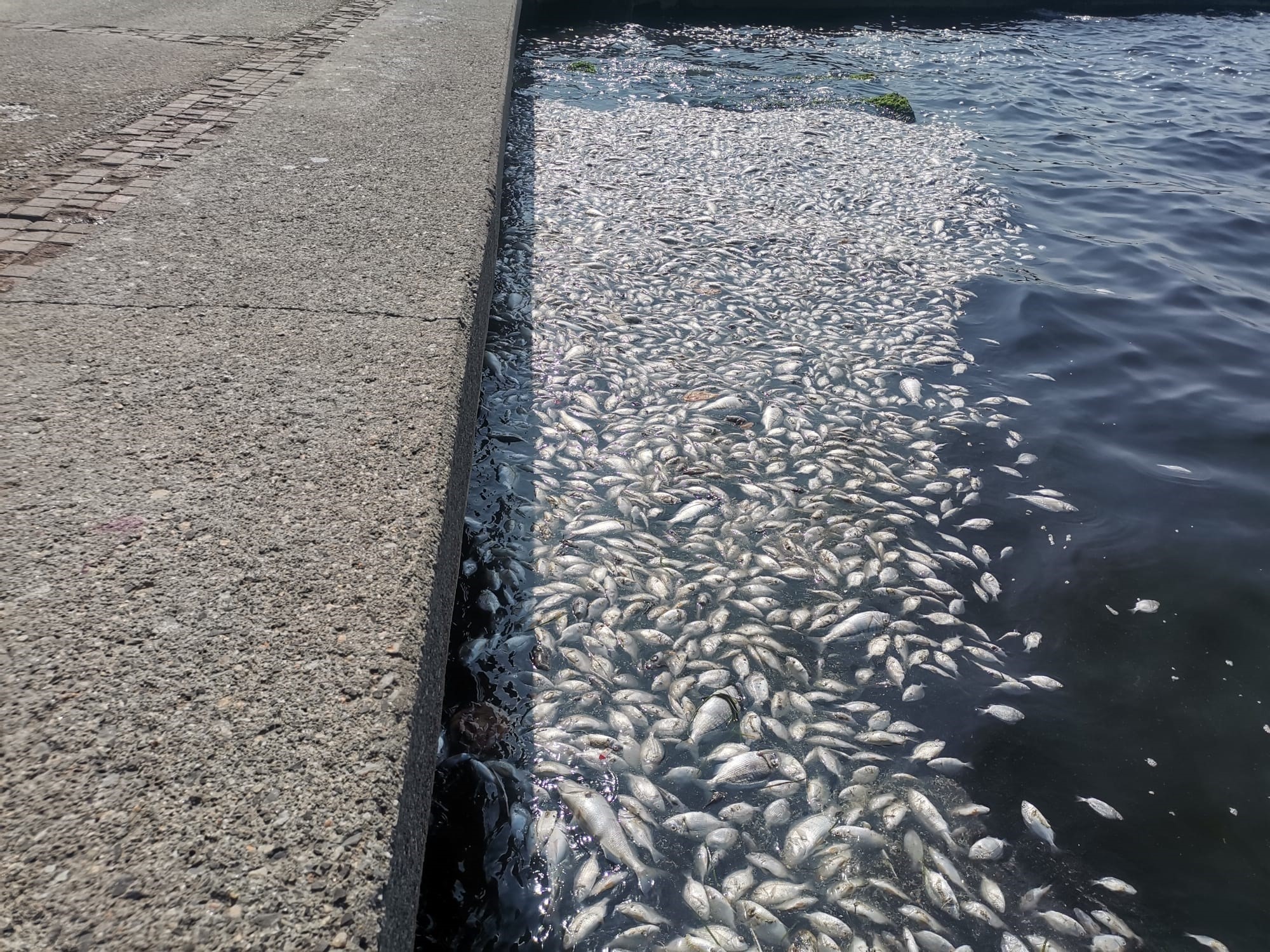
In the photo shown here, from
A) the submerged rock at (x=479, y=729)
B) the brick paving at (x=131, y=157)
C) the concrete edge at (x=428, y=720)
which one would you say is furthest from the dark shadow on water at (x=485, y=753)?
the brick paving at (x=131, y=157)

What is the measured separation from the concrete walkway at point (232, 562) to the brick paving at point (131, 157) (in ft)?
0.69

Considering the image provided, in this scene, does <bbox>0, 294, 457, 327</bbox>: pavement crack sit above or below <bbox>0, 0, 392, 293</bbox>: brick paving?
below

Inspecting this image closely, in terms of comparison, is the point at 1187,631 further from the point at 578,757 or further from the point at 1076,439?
the point at 578,757

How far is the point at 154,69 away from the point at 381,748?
8.03 metres

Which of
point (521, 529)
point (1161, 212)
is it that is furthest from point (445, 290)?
point (1161, 212)

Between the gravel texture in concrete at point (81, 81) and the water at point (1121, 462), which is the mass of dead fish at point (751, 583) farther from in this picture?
the gravel texture in concrete at point (81, 81)

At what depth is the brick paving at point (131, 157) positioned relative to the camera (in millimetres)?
4613

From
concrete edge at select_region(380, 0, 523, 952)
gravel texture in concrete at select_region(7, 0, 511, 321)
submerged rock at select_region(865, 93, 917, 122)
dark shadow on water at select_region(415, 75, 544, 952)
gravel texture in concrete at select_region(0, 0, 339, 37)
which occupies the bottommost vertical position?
dark shadow on water at select_region(415, 75, 544, 952)

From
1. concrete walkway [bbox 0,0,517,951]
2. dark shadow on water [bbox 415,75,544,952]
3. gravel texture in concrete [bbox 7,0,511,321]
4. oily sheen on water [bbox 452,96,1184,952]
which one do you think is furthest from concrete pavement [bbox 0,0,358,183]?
dark shadow on water [bbox 415,75,544,952]

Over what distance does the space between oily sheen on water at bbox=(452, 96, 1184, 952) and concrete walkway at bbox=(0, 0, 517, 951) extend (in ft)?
2.71

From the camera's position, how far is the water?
3.30 metres

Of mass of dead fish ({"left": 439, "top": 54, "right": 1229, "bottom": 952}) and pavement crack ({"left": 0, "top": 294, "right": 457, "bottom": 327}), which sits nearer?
mass of dead fish ({"left": 439, "top": 54, "right": 1229, "bottom": 952})

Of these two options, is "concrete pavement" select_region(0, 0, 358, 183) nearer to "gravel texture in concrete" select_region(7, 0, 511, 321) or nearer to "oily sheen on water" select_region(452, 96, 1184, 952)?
"gravel texture in concrete" select_region(7, 0, 511, 321)

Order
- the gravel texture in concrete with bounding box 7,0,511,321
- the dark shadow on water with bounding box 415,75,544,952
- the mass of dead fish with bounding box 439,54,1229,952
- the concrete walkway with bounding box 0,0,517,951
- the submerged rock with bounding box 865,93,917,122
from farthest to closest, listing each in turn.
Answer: the submerged rock with bounding box 865,93,917,122, the gravel texture in concrete with bounding box 7,0,511,321, the mass of dead fish with bounding box 439,54,1229,952, the dark shadow on water with bounding box 415,75,544,952, the concrete walkway with bounding box 0,0,517,951
